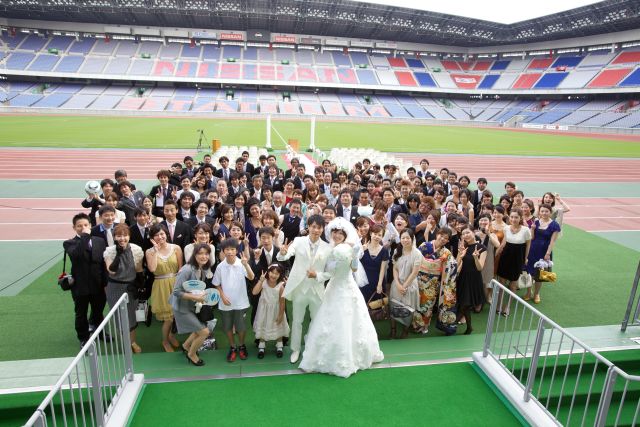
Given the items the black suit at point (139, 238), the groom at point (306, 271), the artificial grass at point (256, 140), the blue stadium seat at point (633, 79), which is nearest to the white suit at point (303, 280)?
the groom at point (306, 271)

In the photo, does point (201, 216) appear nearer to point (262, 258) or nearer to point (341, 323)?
point (262, 258)

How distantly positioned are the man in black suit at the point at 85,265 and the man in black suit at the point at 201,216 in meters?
1.37

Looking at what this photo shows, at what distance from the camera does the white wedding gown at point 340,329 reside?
4070mm


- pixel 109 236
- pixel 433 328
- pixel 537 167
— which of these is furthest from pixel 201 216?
pixel 537 167

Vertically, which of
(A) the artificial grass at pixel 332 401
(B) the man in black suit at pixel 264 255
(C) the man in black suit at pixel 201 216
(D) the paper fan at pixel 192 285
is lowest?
(A) the artificial grass at pixel 332 401

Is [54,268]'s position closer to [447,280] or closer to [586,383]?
[447,280]

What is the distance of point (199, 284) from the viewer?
4.10 m

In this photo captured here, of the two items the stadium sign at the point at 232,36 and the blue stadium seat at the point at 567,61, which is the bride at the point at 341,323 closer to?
the stadium sign at the point at 232,36

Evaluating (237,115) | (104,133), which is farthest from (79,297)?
(237,115)

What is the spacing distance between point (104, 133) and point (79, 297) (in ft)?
85.2

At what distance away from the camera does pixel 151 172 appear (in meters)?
16.2

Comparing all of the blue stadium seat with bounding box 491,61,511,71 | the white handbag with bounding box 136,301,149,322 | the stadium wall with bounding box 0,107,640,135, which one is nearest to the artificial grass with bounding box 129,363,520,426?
the white handbag with bounding box 136,301,149,322

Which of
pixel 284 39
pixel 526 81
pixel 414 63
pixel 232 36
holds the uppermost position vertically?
pixel 284 39

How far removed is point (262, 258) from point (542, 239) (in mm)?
4392
